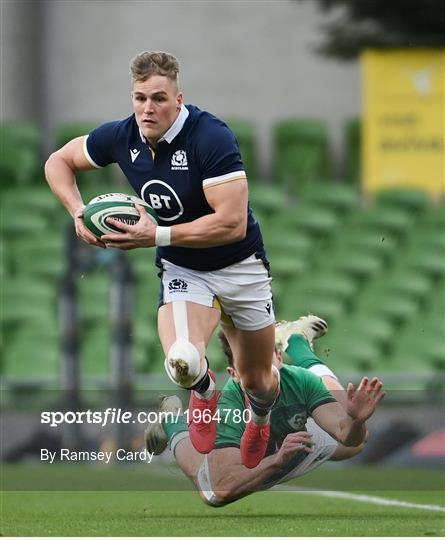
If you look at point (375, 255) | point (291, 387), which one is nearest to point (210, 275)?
point (291, 387)

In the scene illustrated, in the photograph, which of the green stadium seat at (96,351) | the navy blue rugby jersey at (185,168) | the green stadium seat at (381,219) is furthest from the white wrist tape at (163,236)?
the green stadium seat at (381,219)

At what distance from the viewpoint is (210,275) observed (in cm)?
641

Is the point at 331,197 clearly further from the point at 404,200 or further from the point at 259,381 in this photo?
the point at 259,381

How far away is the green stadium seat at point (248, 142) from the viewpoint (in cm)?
1288

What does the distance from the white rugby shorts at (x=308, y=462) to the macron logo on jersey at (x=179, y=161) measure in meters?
1.51

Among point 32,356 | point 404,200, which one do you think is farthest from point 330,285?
point 32,356

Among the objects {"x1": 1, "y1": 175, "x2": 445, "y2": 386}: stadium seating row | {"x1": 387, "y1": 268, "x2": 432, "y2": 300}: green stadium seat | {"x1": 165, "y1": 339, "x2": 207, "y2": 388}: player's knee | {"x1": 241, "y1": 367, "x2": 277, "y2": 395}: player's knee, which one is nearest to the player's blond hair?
{"x1": 165, "y1": 339, "x2": 207, "y2": 388}: player's knee

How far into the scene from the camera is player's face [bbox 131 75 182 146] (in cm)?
609

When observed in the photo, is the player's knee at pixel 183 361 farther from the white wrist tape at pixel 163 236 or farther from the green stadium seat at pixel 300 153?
the green stadium seat at pixel 300 153

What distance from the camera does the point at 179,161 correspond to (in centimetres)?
620

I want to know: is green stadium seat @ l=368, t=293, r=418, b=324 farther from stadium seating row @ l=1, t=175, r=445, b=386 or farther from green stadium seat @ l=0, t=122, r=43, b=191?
green stadium seat @ l=0, t=122, r=43, b=191

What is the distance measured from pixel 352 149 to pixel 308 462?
21.6 ft

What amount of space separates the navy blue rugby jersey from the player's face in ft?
0.18

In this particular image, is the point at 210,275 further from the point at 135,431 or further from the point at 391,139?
the point at 391,139
